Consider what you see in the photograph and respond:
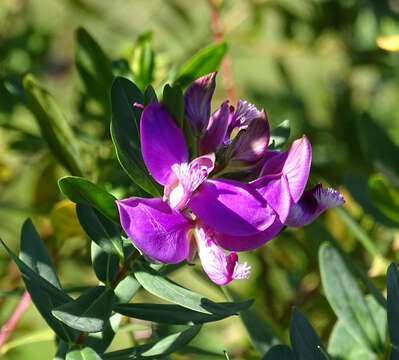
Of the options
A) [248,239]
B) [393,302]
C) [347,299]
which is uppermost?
[248,239]

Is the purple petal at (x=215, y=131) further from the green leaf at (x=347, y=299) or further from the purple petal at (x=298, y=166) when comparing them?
the green leaf at (x=347, y=299)

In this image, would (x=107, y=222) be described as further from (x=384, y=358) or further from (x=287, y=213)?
(x=384, y=358)

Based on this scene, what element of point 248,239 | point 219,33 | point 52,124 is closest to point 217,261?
point 248,239

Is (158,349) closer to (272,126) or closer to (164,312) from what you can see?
(164,312)

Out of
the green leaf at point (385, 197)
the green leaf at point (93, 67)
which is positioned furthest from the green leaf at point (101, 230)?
the green leaf at point (385, 197)

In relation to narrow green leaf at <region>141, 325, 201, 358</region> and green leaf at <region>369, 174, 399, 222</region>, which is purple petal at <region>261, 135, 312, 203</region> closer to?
narrow green leaf at <region>141, 325, 201, 358</region>

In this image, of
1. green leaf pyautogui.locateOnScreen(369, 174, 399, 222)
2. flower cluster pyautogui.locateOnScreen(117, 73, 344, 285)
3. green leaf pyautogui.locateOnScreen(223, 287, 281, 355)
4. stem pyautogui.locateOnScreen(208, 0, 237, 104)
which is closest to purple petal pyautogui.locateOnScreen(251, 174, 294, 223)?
flower cluster pyautogui.locateOnScreen(117, 73, 344, 285)

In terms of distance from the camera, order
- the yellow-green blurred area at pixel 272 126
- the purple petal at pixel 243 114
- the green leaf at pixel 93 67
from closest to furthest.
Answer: the purple petal at pixel 243 114, the green leaf at pixel 93 67, the yellow-green blurred area at pixel 272 126
